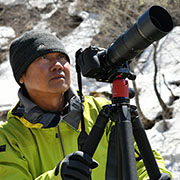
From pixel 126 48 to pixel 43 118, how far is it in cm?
69

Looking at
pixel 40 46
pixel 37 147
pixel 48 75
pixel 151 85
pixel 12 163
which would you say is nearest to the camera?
pixel 12 163

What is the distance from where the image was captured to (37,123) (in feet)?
5.46

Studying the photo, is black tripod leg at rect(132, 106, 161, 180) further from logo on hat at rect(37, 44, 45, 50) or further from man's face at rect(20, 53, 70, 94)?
logo on hat at rect(37, 44, 45, 50)

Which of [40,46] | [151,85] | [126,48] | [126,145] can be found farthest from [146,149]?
[151,85]

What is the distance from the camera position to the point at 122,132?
1.20 metres

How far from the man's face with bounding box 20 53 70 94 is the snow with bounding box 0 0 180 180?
6.74 ft

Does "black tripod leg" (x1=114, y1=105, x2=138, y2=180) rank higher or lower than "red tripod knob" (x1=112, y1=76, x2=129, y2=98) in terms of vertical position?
lower

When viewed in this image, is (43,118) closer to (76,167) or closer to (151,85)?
(76,167)

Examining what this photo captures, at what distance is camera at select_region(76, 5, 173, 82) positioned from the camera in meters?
1.22

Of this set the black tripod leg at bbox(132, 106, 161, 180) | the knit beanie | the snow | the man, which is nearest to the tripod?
the black tripod leg at bbox(132, 106, 161, 180)

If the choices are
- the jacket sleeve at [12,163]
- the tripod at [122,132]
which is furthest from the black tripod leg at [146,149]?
the jacket sleeve at [12,163]

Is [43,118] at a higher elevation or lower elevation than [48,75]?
lower

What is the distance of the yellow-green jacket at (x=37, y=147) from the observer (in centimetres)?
150

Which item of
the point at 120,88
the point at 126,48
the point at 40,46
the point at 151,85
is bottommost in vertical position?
the point at 151,85
